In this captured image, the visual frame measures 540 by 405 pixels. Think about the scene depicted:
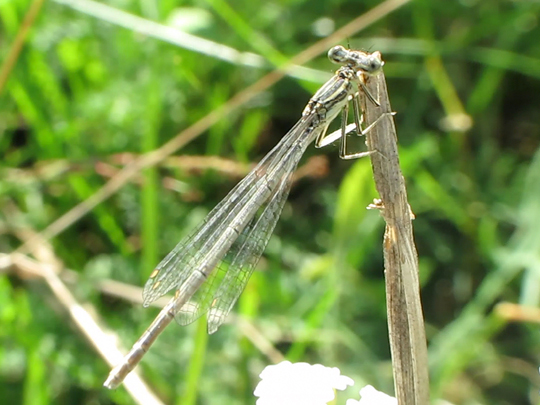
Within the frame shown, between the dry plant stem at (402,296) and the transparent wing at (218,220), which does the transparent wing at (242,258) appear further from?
the dry plant stem at (402,296)

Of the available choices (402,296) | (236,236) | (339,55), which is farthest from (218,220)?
(402,296)

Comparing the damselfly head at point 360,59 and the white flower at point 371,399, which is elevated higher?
the damselfly head at point 360,59

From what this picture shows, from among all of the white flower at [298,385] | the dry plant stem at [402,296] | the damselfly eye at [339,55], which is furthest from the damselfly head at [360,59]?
the white flower at [298,385]

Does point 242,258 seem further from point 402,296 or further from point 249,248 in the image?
point 402,296

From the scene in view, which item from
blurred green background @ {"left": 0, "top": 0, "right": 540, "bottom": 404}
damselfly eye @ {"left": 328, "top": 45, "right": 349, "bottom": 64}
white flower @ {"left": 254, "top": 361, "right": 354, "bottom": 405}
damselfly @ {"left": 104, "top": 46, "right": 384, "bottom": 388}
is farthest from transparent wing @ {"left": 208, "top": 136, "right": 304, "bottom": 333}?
white flower @ {"left": 254, "top": 361, "right": 354, "bottom": 405}

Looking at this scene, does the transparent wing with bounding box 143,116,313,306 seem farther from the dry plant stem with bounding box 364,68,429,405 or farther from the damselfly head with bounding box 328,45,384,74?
the dry plant stem with bounding box 364,68,429,405

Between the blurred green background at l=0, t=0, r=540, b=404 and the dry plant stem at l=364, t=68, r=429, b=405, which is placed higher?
the blurred green background at l=0, t=0, r=540, b=404
